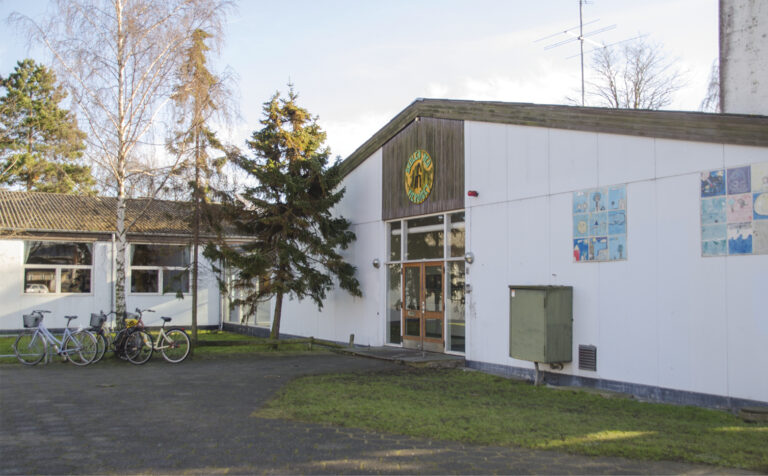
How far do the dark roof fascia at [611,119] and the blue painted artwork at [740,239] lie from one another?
3.53ft

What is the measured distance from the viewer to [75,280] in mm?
21969

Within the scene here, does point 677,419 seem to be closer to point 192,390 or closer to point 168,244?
point 192,390

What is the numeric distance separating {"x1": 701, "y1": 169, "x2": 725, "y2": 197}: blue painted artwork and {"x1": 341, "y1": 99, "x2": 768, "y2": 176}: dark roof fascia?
43 centimetres

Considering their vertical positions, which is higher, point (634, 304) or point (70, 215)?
point (70, 215)

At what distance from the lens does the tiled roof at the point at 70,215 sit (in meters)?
21.4

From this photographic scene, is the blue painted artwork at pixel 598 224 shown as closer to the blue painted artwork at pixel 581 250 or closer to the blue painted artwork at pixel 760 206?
the blue painted artwork at pixel 581 250

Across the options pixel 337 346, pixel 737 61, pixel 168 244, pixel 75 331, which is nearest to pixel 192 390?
pixel 75 331

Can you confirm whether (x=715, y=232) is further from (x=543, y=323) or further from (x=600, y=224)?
(x=543, y=323)

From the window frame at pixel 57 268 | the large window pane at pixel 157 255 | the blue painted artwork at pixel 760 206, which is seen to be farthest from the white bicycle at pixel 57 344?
the blue painted artwork at pixel 760 206

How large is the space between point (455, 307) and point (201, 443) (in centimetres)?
770

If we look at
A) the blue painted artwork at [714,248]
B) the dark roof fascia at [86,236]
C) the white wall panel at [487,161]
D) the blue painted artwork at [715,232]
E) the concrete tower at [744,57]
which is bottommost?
the blue painted artwork at [714,248]

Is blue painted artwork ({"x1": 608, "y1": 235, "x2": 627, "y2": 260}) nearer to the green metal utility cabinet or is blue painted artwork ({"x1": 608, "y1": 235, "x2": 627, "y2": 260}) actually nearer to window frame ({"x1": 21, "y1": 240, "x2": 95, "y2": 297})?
the green metal utility cabinet

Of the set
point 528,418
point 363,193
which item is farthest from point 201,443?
point 363,193

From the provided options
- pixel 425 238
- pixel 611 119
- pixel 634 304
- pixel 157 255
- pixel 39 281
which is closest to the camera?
pixel 634 304
